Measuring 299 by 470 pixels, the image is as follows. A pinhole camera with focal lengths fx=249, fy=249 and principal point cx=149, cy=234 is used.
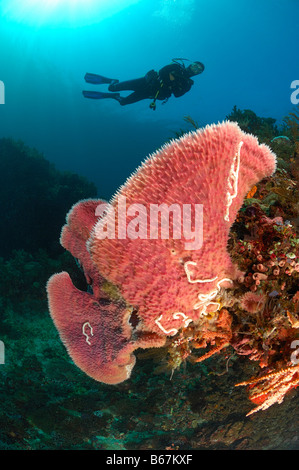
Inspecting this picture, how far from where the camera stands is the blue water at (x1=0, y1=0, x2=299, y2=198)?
4441cm

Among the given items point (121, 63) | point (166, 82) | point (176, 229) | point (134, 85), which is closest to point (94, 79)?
point (134, 85)

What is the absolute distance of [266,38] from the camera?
56281mm

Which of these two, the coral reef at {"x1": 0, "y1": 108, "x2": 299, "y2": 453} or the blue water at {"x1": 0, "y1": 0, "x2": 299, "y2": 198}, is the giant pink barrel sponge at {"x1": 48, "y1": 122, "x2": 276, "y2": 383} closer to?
the coral reef at {"x1": 0, "y1": 108, "x2": 299, "y2": 453}

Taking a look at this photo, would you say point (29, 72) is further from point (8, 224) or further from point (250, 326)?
point (250, 326)

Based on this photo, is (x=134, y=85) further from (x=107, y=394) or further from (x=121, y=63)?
(x=121, y=63)

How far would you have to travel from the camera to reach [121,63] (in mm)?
65625

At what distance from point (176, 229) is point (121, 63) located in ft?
258

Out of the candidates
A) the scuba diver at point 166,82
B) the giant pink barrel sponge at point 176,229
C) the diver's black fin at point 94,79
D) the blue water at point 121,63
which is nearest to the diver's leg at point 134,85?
the scuba diver at point 166,82

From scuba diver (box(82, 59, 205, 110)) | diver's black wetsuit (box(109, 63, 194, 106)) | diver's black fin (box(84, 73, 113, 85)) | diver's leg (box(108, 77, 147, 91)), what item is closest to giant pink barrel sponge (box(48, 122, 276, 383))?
scuba diver (box(82, 59, 205, 110))

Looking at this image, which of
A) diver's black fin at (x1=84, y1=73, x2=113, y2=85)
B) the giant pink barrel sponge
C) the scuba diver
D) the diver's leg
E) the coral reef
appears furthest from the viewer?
diver's black fin at (x1=84, y1=73, x2=113, y2=85)

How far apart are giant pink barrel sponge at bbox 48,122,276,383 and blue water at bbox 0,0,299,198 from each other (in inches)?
1347

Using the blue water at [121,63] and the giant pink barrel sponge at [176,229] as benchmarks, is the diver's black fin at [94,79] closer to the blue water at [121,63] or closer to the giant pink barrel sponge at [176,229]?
the giant pink barrel sponge at [176,229]

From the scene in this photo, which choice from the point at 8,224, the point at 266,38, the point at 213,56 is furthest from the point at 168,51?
the point at 8,224
